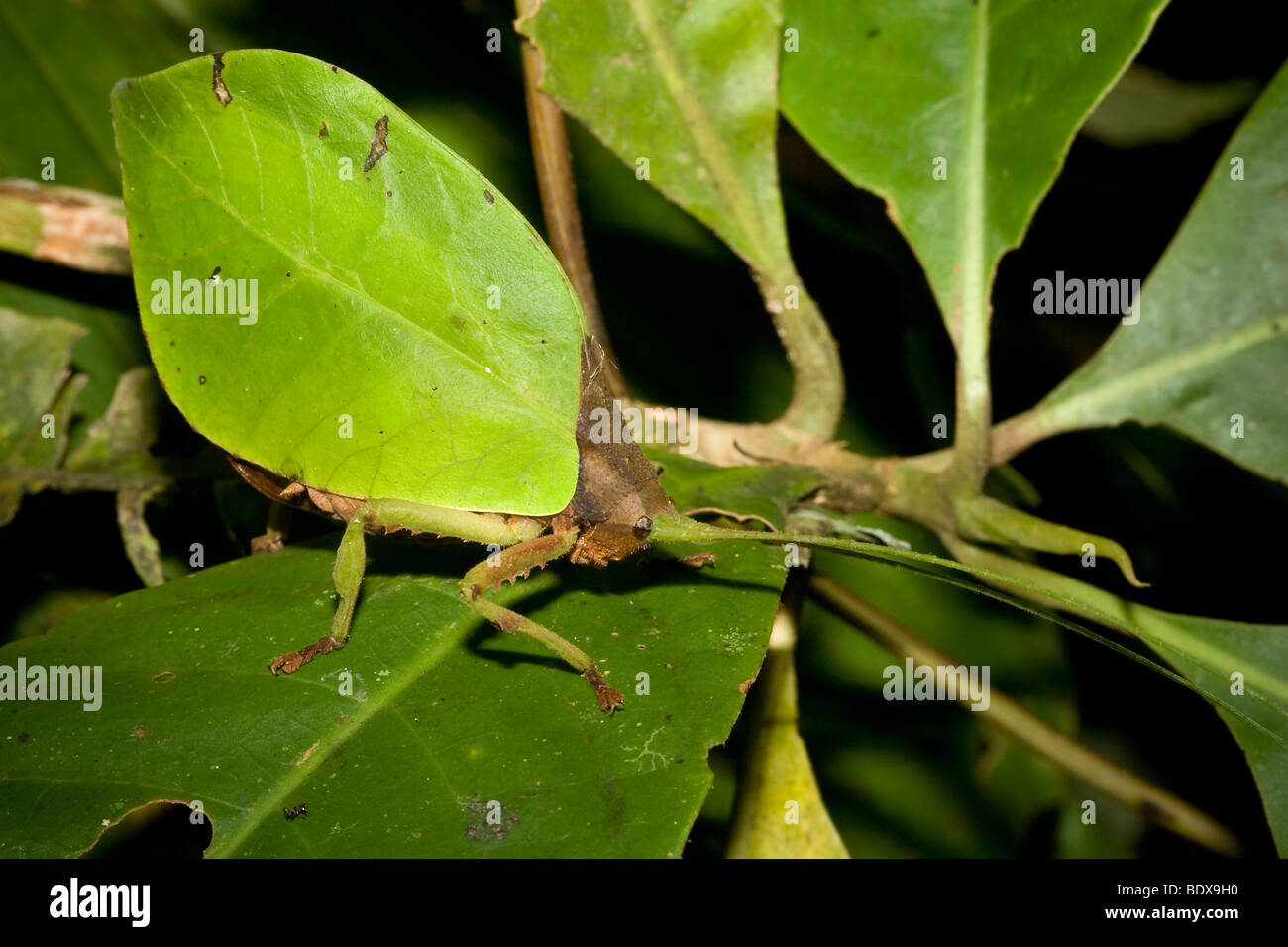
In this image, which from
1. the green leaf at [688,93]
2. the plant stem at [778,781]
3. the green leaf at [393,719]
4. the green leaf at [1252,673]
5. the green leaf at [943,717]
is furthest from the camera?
the green leaf at [943,717]

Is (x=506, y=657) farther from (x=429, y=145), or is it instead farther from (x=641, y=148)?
(x=641, y=148)

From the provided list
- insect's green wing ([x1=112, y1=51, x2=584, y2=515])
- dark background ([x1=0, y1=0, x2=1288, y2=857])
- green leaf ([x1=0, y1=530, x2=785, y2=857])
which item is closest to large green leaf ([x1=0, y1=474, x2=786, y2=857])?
green leaf ([x1=0, y1=530, x2=785, y2=857])

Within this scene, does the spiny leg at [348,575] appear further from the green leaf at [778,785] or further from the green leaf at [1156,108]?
the green leaf at [1156,108]

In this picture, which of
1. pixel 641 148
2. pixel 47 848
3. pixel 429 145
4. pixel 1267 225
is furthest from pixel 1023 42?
pixel 47 848

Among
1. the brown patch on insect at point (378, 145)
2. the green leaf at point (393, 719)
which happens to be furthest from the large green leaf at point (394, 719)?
the brown patch on insect at point (378, 145)

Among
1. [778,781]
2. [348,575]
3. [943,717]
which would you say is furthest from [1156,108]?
[348,575]

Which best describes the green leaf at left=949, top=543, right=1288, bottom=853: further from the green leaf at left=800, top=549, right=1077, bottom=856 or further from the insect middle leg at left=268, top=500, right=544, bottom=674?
the insect middle leg at left=268, top=500, right=544, bottom=674
